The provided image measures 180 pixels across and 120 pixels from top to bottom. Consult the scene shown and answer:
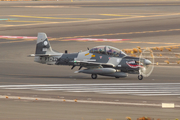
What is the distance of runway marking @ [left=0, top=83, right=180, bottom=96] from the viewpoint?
2091cm

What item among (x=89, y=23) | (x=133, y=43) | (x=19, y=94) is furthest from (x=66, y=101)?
(x=89, y=23)

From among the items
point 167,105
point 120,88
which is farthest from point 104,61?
point 167,105

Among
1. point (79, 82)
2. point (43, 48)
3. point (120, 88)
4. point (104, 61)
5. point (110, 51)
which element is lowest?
point (120, 88)

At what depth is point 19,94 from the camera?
2023 centimetres

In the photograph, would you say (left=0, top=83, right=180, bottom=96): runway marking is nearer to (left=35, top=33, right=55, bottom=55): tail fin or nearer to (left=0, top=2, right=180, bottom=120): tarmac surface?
(left=0, top=2, right=180, bottom=120): tarmac surface

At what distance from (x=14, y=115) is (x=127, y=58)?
11.4 meters

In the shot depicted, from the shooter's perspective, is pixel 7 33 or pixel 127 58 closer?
pixel 127 58

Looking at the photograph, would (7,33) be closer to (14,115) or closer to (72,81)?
(72,81)

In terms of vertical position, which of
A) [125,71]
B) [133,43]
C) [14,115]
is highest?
[133,43]

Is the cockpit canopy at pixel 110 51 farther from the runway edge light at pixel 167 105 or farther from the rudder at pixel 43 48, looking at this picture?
the runway edge light at pixel 167 105

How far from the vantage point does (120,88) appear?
22156mm

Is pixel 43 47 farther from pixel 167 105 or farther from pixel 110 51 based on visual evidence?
pixel 167 105

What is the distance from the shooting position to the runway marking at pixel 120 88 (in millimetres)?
20906

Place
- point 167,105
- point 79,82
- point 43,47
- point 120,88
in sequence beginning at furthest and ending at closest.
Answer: point 43,47 → point 79,82 → point 120,88 → point 167,105
